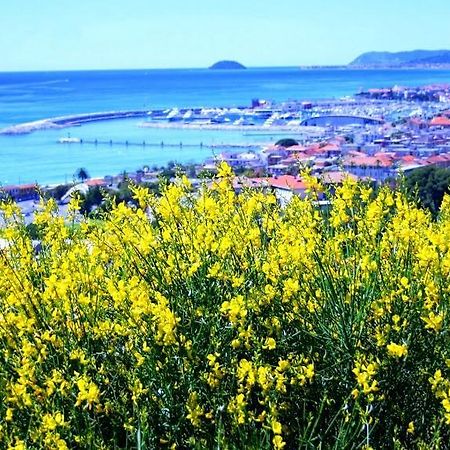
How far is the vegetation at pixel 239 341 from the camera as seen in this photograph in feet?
6.48

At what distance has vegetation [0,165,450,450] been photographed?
77.8 inches

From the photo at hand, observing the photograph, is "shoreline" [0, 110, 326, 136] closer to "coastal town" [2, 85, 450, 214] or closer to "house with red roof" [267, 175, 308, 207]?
Answer: "coastal town" [2, 85, 450, 214]

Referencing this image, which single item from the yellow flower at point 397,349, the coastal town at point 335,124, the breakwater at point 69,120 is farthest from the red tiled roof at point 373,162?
the breakwater at point 69,120

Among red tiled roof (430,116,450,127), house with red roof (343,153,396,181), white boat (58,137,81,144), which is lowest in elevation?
white boat (58,137,81,144)

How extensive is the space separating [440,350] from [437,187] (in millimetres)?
12476

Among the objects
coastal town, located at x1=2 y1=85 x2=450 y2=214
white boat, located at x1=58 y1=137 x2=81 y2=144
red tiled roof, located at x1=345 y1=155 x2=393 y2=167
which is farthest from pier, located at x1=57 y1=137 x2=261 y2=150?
red tiled roof, located at x1=345 y1=155 x2=393 y2=167

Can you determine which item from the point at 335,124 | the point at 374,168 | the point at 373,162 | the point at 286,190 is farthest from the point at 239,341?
the point at 335,124

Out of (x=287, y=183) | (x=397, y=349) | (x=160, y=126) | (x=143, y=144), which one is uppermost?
(x=287, y=183)

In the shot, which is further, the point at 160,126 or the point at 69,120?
the point at 69,120

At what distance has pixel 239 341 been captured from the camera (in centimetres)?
212

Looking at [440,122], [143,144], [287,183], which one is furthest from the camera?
[440,122]

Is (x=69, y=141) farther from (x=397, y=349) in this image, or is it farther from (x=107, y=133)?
(x=397, y=349)

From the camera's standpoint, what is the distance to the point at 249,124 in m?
68.4

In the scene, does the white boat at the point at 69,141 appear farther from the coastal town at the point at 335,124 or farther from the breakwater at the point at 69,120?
the breakwater at the point at 69,120
